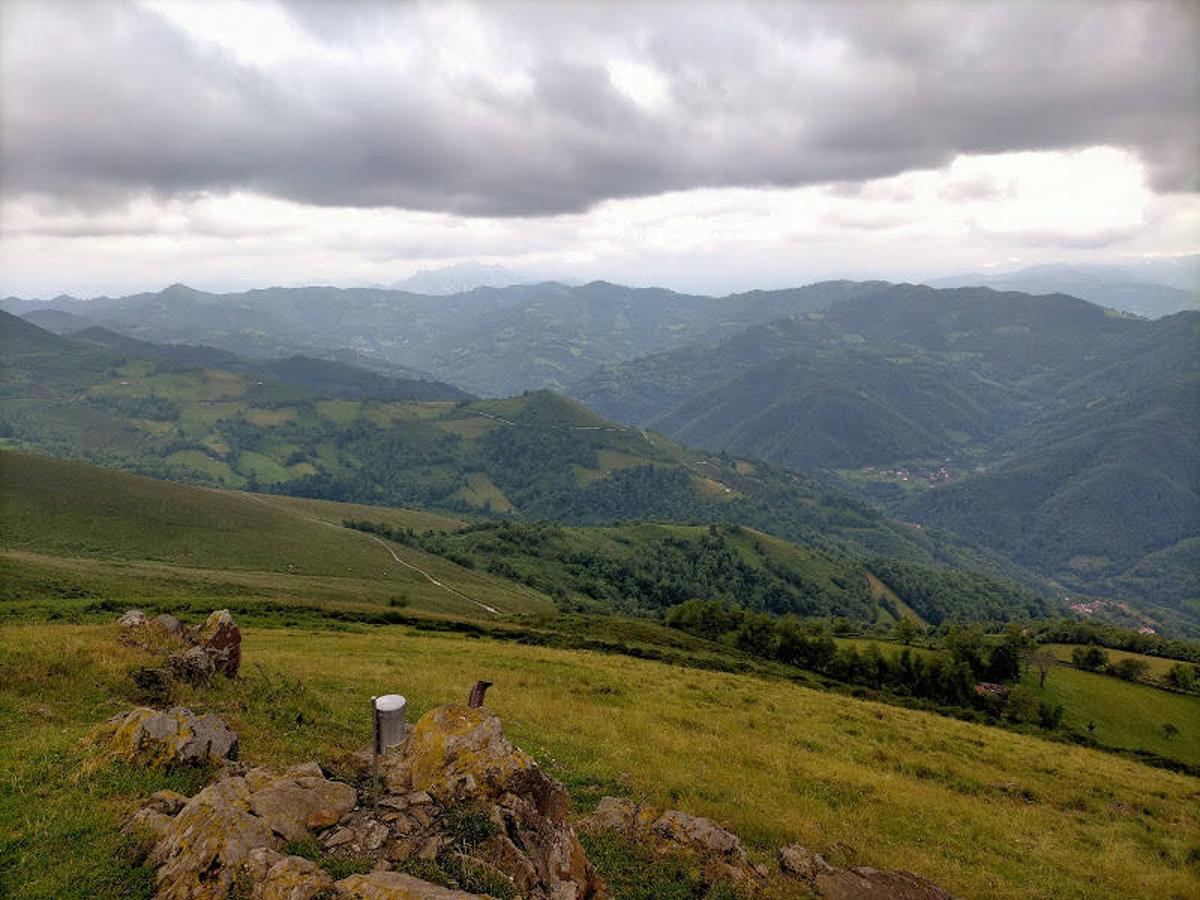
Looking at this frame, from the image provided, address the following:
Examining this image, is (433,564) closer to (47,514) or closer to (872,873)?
(47,514)

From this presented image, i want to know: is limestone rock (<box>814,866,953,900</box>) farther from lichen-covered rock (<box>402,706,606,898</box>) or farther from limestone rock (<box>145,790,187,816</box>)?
limestone rock (<box>145,790,187,816</box>)

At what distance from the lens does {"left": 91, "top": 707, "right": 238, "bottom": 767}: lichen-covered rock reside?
17.2 m

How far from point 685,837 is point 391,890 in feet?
34.6

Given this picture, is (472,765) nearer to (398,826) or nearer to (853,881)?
(398,826)

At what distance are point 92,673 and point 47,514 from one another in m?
124

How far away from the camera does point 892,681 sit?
292 ft

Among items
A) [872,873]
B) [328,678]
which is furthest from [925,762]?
[328,678]

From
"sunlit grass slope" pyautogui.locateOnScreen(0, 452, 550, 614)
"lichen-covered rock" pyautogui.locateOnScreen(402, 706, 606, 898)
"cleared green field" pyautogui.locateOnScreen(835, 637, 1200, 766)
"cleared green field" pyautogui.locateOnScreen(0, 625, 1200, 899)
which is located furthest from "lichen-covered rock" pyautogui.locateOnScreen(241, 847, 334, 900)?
"cleared green field" pyautogui.locateOnScreen(835, 637, 1200, 766)

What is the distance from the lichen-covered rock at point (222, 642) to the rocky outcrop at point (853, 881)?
77.8 ft

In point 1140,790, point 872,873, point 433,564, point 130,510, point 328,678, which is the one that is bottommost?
point 433,564

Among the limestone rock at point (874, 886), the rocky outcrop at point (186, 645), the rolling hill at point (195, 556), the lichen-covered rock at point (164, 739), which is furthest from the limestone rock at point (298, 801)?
the rolling hill at point (195, 556)

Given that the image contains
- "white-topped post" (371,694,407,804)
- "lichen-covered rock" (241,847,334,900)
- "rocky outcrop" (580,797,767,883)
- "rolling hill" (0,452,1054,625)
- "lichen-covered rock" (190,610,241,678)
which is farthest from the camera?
"rolling hill" (0,452,1054,625)

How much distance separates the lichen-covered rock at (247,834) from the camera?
Result: 12196 millimetres

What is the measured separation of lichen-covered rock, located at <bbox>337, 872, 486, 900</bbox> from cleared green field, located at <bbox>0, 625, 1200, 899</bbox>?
464cm
